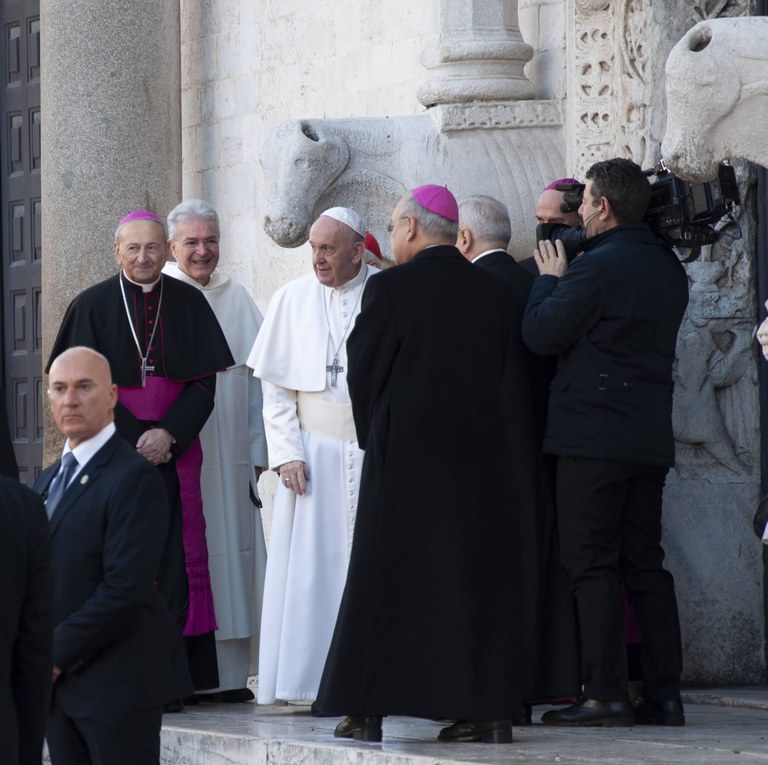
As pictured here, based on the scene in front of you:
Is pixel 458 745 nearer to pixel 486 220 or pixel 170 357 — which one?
pixel 486 220

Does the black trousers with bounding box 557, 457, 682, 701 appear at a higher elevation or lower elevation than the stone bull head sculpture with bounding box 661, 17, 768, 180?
lower

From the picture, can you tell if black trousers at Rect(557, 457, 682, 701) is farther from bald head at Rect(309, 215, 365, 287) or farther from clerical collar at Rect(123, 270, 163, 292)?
clerical collar at Rect(123, 270, 163, 292)

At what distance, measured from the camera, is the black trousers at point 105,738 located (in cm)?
449

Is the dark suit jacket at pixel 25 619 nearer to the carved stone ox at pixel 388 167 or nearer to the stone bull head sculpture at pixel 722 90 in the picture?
the stone bull head sculpture at pixel 722 90

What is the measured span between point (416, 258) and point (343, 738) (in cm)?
141

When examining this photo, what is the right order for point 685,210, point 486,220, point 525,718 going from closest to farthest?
point 685,210
point 525,718
point 486,220

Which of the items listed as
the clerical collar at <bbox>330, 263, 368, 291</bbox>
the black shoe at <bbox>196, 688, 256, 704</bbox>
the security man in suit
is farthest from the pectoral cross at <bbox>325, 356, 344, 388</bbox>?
the security man in suit

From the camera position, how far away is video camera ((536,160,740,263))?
19.0 feet

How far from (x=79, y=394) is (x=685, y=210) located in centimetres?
212

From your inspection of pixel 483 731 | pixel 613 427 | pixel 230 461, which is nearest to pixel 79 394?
pixel 483 731

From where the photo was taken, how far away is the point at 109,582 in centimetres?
448

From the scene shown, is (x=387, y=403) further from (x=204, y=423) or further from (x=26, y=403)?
(x=26, y=403)

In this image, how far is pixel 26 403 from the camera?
1154cm

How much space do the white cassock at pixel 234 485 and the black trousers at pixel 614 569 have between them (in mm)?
1743
